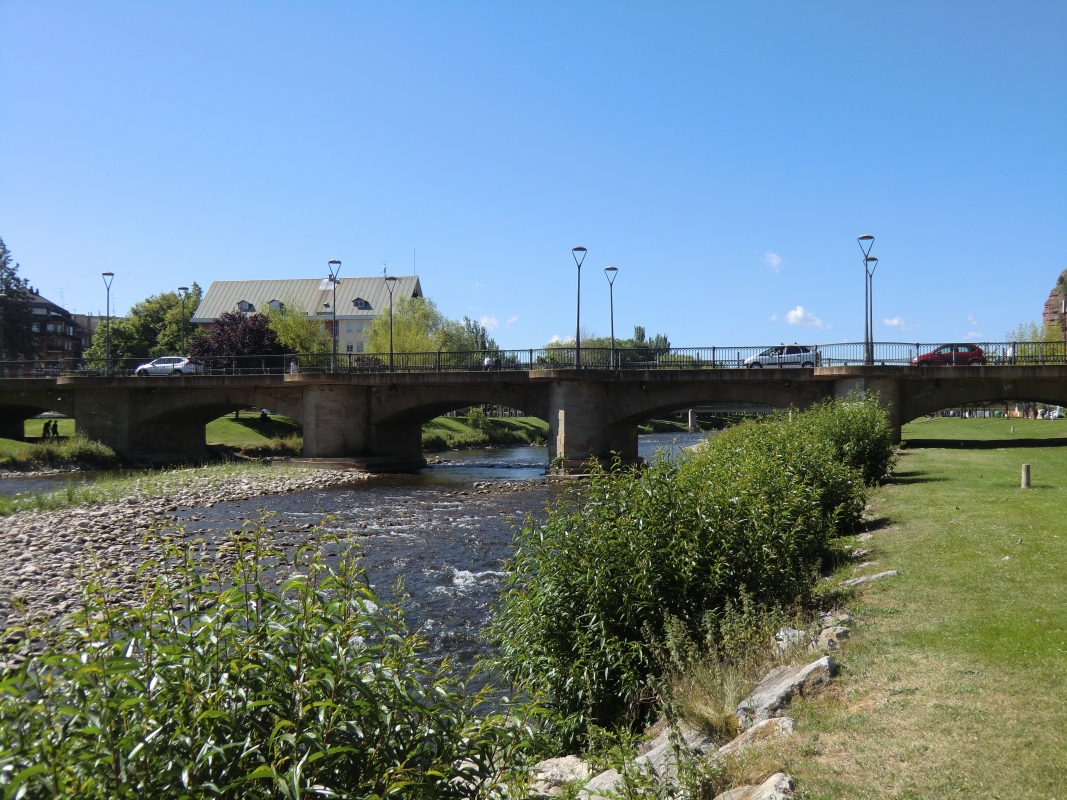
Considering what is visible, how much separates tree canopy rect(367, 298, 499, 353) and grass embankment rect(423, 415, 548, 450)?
7232 millimetres

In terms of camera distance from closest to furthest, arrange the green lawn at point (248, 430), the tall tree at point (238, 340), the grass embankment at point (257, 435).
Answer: the grass embankment at point (257, 435) → the green lawn at point (248, 430) → the tall tree at point (238, 340)

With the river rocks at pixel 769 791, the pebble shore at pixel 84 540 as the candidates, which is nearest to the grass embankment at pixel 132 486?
the pebble shore at pixel 84 540

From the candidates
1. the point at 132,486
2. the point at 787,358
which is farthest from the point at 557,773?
the point at 787,358

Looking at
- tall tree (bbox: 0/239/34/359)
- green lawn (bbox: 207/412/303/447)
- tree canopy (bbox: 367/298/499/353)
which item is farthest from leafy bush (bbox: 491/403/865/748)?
tall tree (bbox: 0/239/34/359)

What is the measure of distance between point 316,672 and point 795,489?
8.80 m

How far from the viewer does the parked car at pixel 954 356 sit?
38.2 metres

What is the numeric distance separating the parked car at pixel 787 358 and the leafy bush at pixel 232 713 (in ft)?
119

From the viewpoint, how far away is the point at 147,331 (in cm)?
10175

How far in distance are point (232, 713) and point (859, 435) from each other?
1828cm

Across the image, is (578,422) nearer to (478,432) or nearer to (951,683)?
(478,432)

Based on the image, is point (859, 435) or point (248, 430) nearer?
point (859, 435)

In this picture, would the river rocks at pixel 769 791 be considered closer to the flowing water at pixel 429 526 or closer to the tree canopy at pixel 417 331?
the flowing water at pixel 429 526

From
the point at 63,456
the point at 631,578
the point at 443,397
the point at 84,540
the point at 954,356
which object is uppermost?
the point at 954,356

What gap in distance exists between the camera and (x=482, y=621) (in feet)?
43.4
